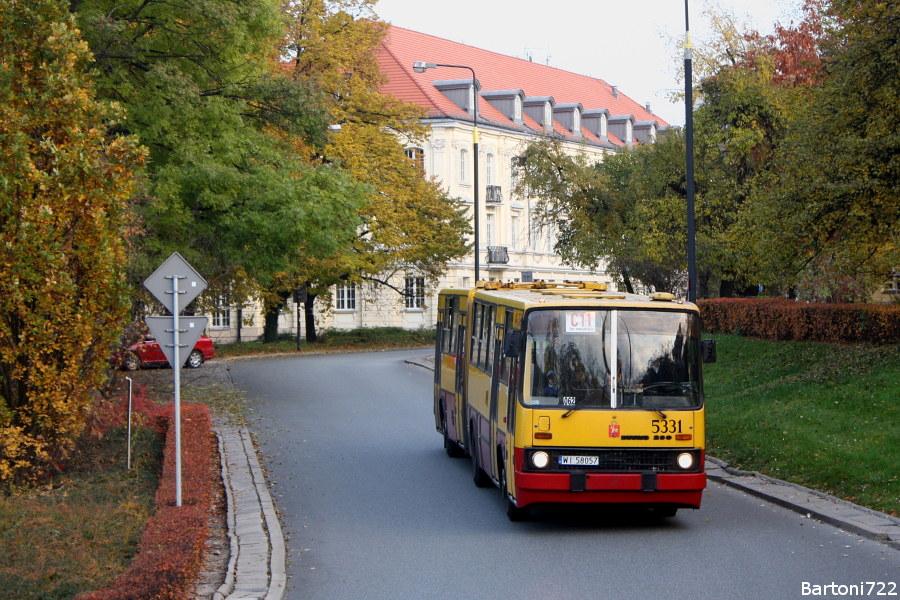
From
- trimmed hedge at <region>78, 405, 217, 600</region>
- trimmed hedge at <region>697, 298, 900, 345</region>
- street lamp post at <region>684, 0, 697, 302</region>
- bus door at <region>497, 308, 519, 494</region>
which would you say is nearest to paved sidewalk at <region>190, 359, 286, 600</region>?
trimmed hedge at <region>78, 405, 217, 600</region>

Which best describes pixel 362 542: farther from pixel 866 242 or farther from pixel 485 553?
pixel 866 242

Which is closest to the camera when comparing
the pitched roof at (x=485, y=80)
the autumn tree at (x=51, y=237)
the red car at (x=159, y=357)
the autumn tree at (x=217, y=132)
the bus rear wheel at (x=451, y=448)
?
the autumn tree at (x=51, y=237)

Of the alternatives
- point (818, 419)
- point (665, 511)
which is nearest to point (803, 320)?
point (818, 419)

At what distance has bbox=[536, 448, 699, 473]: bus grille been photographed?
1126 cm

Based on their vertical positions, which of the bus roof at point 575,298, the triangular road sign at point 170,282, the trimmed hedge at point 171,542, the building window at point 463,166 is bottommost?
the trimmed hedge at point 171,542

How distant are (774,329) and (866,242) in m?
9.03

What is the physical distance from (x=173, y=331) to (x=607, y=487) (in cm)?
514

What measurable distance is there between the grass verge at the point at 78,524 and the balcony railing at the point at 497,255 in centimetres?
5628

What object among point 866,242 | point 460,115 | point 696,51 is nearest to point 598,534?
point 866,242

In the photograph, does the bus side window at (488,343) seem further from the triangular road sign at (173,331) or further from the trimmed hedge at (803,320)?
the trimmed hedge at (803,320)

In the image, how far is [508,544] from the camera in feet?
35.7

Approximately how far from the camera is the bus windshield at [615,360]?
1144 centimetres

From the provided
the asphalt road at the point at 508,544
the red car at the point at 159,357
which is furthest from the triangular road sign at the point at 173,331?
the red car at the point at 159,357

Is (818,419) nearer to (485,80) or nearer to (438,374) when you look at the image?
(438,374)
